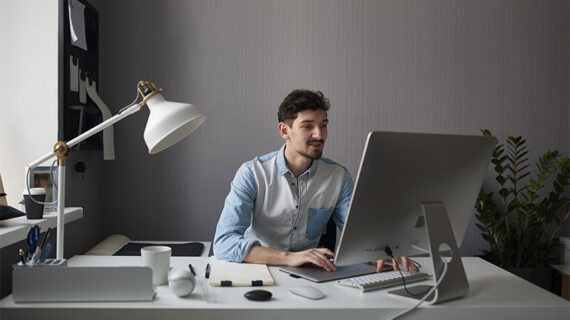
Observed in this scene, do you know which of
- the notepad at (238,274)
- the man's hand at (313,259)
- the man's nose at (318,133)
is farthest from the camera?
the man's nose at (318,133)

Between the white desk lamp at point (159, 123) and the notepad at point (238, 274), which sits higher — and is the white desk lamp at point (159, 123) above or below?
above

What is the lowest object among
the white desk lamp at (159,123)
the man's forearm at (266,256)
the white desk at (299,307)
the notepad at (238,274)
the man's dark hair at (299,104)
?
the white desk at (299,307)

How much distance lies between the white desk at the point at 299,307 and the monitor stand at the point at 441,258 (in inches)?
1.1

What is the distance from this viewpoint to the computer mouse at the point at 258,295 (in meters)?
1.23

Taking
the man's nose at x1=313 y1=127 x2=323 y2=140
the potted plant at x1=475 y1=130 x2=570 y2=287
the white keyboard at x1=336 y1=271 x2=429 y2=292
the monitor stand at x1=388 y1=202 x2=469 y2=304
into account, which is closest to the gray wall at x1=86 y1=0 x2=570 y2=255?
the potted plant at x1=475 y1=130 x2=570 y2=287

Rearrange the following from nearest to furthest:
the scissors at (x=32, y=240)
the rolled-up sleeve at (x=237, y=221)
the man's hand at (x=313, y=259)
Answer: the scissors at (x=32, y=240) → the man's hand at (x=313, y=259) → the rolled-up sleeve at (x=237, y=221)

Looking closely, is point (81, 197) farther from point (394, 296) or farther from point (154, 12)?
point (394, 296)

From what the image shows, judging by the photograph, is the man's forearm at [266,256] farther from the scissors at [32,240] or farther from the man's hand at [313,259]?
the scissors at [32,240]

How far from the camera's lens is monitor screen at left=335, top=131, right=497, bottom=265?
1.20m

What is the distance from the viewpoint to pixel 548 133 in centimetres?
305

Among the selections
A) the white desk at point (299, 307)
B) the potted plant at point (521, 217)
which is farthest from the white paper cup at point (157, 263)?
the potted plant at point (521, 217)

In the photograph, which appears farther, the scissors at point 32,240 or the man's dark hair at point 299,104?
the man's dark hair at point 299,104

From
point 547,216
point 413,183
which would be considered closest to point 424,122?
point 547,216

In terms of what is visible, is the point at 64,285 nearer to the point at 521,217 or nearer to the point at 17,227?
the point at 17,227
